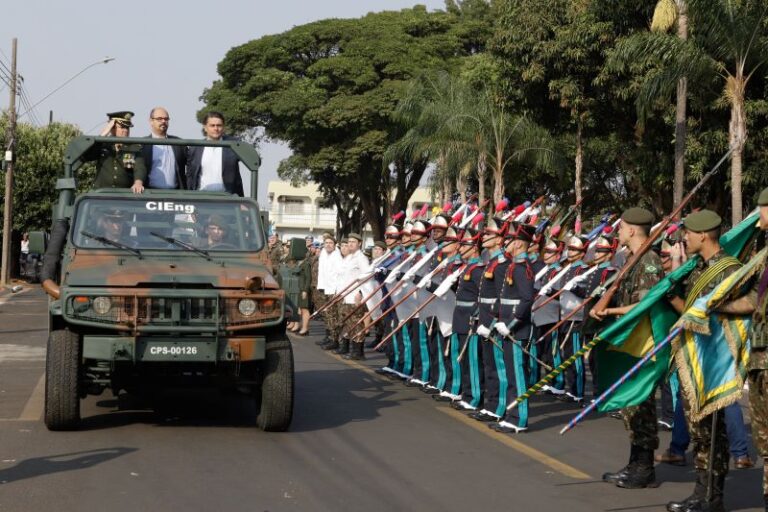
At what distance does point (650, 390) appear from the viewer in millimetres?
8172

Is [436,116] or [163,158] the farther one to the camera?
[436,116]

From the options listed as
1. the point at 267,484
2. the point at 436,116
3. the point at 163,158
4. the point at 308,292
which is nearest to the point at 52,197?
the point at 436,116

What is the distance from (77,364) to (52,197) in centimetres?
3947

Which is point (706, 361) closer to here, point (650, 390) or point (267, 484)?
point (650, 390)

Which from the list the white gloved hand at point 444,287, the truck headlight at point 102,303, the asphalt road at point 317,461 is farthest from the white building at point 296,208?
the truck headlight at point 102,303

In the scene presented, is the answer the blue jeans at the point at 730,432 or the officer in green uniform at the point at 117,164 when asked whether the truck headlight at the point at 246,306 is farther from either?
the blue jeans at the point at 730,432

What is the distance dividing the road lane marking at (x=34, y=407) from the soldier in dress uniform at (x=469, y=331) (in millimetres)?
4178

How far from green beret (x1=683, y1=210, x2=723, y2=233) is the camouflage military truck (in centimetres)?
378

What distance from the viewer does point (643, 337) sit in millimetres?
8383

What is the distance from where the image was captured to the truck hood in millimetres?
10023

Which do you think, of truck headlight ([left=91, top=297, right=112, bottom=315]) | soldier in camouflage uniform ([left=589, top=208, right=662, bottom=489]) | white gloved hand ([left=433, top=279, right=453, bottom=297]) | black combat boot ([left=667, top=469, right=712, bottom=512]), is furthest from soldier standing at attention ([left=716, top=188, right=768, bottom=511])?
white gloved hand ([left=433, top=279, right=453, bottom=297])

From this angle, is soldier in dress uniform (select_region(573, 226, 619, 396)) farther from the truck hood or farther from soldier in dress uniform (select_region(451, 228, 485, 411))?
the truck hood

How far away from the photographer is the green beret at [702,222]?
25.3ft

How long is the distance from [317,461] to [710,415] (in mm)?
3047
